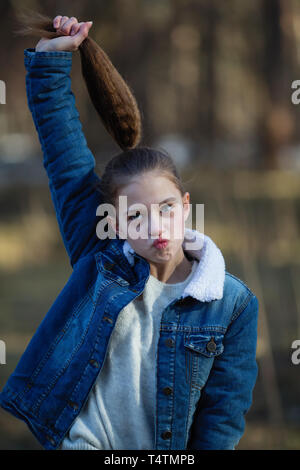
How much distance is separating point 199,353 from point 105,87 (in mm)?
630

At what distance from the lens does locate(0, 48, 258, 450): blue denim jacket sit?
142 centimetres

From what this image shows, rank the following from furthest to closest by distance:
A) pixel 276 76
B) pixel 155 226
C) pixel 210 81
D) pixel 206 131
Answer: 1. pixel 206 131
2. pixel 210 81
3. pixel 276 76
4. pixel 155 226

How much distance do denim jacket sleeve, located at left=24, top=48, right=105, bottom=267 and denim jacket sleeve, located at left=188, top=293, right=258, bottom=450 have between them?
383 mm

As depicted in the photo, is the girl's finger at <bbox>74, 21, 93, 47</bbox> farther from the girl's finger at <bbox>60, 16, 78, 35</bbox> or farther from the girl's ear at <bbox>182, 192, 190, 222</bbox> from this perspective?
the girl's ear at <bbox>182, 192, 190, 222</bbox>

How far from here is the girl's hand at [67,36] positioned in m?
1.53

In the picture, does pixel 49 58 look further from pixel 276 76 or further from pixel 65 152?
pixel 276 76

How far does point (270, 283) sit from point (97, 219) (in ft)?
13.4

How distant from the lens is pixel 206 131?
863 cm

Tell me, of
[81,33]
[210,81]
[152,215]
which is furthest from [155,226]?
[210,81]

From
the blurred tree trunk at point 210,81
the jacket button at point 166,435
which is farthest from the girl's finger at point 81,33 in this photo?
the blurred tree trunk at point 210,81

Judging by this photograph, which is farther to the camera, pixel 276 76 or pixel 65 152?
pixel 276 76

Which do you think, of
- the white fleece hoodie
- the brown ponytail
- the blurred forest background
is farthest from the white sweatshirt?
the blurred forest background
